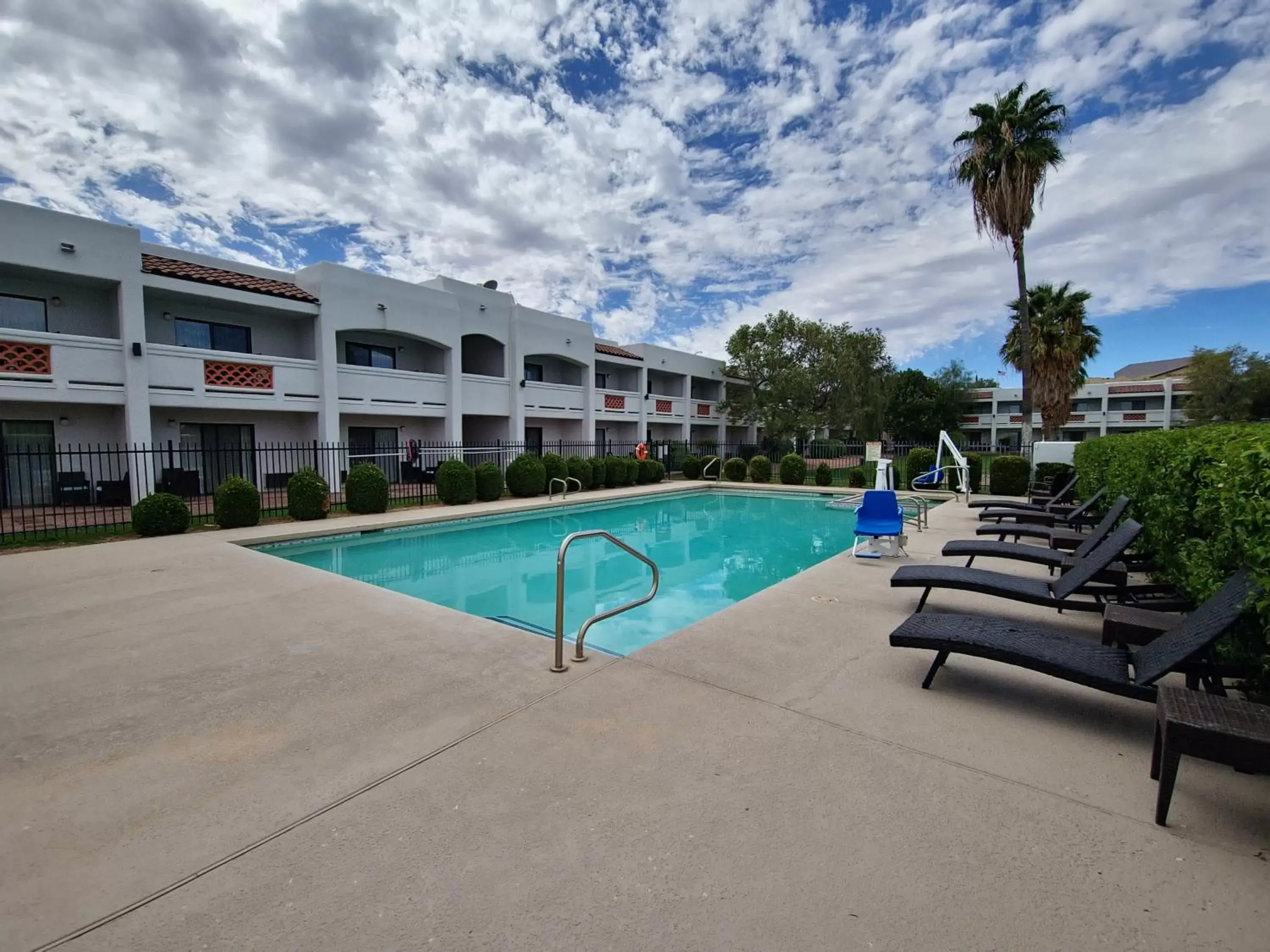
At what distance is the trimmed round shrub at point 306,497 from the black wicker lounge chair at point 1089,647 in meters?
12.5

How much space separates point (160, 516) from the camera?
412 inches

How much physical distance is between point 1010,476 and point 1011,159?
10141 millimetres

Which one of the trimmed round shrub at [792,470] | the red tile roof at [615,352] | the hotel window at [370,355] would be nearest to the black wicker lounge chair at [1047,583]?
the trimmed round shrub at [792,470]

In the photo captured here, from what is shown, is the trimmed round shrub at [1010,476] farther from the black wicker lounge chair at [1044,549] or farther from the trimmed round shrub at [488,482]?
the trimmed round shrub at [488,482]

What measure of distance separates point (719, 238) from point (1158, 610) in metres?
21.1

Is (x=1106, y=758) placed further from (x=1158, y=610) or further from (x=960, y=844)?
(x=1158, y=610)

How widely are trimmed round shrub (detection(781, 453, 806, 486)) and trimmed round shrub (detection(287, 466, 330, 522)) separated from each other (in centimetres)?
1574

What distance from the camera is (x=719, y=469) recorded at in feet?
85.3

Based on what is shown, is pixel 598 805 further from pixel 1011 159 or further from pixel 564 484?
pixel 1011 159

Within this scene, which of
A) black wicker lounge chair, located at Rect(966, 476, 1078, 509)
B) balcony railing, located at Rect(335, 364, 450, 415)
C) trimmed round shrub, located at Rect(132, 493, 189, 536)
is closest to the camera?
black wicker lounge chair, located at Rect(966, 476, 1078, 509)

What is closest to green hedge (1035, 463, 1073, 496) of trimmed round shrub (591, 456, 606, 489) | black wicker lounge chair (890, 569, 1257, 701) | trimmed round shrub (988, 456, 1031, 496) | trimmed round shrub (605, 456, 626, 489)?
trimmed round shrub (988, 456, 1031, 496)

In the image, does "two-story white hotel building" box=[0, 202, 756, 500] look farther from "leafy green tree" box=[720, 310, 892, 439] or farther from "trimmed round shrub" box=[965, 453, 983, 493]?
"trimmed round shrub" box=[965, 453, 983, 493]

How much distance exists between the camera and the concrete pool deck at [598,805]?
1.90 m

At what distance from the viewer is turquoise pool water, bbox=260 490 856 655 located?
24.5 feet
